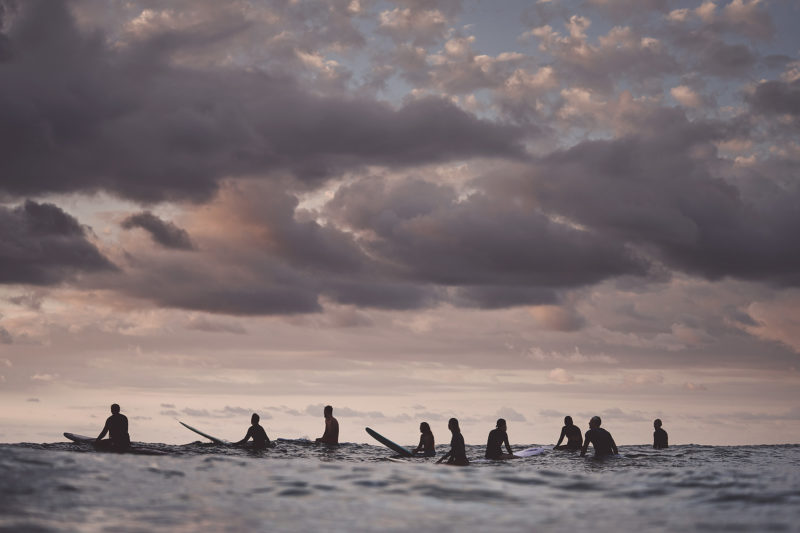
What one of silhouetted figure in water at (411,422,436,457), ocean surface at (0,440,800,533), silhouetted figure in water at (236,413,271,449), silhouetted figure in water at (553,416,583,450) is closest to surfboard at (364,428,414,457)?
silhouetted figure in water at (411,422,436,457)

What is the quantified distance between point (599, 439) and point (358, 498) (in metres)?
14.2

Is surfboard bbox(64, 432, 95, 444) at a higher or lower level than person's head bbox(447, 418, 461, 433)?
lower

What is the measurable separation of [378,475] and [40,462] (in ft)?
22.5

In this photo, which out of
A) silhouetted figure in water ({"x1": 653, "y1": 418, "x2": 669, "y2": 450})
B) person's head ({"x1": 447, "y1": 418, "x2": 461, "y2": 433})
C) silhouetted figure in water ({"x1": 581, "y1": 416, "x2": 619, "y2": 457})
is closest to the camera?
person's head ({"x1": 447, "y1": 418, "x2": 461, "y2": 433})

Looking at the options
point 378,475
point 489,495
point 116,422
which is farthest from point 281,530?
point 116,422

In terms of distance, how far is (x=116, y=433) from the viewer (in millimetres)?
22766

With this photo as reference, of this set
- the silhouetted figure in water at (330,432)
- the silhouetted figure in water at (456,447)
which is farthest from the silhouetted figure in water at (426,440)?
the silhouetted figure in water at (330,432)

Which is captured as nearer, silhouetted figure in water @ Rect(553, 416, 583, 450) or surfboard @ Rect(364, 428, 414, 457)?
surfboard @ Rect(364, 428, 414, 457)

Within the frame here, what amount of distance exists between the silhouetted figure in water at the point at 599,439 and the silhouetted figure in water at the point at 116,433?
14.9 meters

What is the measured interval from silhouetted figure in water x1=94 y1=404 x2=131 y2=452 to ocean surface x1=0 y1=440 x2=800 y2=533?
6373mm

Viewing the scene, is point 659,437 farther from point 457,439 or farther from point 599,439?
point 457,439

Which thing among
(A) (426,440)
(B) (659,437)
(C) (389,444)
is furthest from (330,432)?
(B) (659,437)

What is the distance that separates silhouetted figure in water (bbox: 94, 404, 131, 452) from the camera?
22.6 metres

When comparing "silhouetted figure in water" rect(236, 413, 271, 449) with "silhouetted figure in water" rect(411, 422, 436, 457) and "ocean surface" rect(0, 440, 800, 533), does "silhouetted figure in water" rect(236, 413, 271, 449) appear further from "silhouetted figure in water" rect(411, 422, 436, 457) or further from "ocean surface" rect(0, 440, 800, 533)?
"ocean surface" rect(0, 440, 800, 533)
